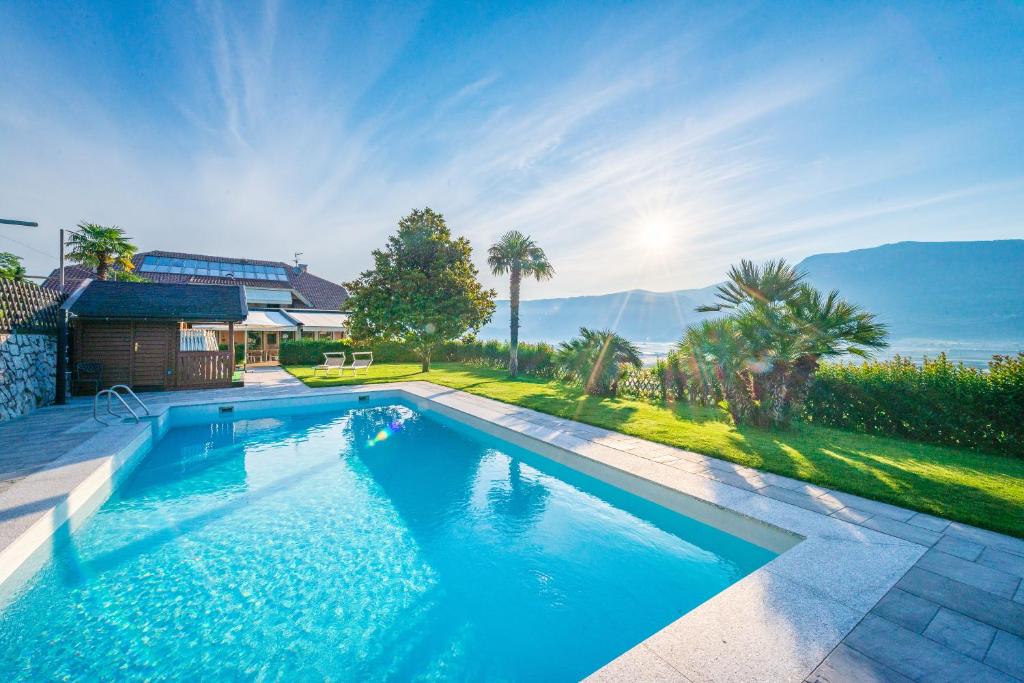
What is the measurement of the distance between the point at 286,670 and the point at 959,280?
107 m

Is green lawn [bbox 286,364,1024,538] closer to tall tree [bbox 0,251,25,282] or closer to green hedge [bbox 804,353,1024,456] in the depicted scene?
green hedge [bbox 804,353,1024,456]

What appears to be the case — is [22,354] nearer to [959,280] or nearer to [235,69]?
[235,69]

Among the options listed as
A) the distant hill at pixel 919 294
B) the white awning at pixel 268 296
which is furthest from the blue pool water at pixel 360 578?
the white awning at pixel 268 296

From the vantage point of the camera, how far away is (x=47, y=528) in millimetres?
4781

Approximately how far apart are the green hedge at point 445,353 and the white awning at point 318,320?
159 centimetres

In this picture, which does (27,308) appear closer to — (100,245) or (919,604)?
(100,245)

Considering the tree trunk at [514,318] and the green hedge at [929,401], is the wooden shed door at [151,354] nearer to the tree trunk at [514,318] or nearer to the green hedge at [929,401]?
the tree trunk at [514,318]

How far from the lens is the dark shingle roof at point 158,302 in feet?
41.9

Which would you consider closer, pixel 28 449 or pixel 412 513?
pixel 412 513

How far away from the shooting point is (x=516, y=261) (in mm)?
20062

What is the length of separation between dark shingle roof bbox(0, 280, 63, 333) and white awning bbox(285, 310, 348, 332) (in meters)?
13.6

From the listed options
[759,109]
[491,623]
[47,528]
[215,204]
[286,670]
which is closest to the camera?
[286,670]

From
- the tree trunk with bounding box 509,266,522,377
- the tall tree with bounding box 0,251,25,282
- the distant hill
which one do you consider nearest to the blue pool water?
the tree trunk with bounding box 509,266,522,377

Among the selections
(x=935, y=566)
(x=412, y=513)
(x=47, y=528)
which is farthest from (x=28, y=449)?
(x=935, y=566)
